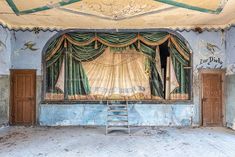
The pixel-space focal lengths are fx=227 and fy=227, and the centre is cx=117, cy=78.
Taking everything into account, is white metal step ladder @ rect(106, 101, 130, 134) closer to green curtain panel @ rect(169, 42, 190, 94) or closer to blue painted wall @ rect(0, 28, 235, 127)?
blue painted wall @ rect(0, 28, 235, 127)

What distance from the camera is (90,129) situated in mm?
6078

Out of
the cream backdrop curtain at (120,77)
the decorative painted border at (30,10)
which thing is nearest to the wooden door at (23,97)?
A: the cream backdrop curtain at (120,77)

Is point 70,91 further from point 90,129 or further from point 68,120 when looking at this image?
point 90,129

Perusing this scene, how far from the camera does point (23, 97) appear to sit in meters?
6.54

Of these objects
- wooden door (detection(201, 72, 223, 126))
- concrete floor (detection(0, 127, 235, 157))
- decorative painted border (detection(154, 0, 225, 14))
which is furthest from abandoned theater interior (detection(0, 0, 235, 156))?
decorative painted border (detection(154, 0, 225, 14))

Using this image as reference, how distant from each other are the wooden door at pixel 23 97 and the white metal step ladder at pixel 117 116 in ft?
7.21

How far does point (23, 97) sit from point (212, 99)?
5.44 m

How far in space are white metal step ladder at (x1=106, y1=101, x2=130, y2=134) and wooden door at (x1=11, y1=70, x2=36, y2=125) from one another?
2198 mm

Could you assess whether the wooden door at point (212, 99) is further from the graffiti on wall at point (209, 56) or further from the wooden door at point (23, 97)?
the wooden door at point (23, 97)

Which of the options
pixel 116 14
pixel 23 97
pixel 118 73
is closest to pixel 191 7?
pixel 116 14

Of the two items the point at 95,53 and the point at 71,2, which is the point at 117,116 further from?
the point at 71,2

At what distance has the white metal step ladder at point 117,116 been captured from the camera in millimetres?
5886

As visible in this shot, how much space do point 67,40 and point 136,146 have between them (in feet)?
12.3

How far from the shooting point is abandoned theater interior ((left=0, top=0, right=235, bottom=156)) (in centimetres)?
646
